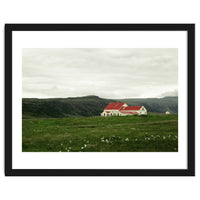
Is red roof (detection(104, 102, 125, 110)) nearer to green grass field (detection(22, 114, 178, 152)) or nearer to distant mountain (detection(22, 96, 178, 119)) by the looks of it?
distant mountain (detection(22, 96, 178, 119))

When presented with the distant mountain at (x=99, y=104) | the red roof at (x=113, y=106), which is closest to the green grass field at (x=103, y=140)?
the distant mountain at (x=99, y=104)

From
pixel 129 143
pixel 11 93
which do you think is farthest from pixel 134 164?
pixel 11 93

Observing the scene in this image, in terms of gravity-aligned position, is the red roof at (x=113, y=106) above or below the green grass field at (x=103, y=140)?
above

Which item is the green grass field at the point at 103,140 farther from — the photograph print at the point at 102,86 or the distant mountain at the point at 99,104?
the distant mountain at the point at 99,104

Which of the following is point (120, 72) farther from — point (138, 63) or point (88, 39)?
point (88, 39)

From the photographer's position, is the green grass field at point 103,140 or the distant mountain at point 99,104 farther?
the distant mountain at point 99,104

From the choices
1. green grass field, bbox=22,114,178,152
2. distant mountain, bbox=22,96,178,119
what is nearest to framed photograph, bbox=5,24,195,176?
green grass field, bbox=22,114,178,152
